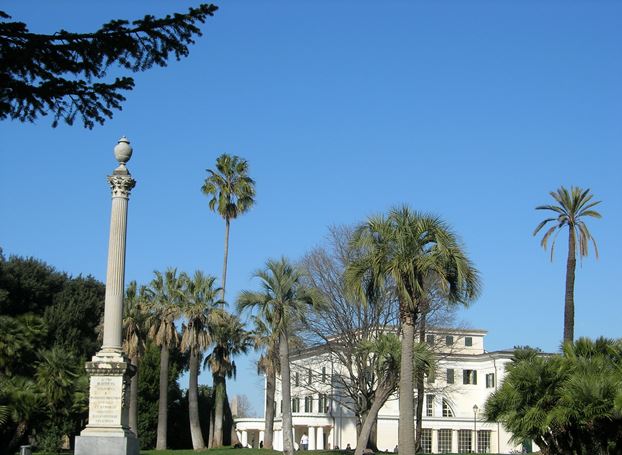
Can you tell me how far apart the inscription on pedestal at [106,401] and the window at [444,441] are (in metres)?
61.7

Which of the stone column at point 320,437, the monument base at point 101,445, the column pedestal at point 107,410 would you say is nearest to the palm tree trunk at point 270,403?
the stone column at point 320,437

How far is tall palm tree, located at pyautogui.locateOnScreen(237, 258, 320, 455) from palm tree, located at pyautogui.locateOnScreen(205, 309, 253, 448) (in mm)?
15158

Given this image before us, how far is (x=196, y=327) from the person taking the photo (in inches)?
2298

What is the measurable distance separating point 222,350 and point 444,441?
32038 millimetres

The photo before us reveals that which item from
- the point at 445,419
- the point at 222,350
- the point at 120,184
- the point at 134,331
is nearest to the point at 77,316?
the point at 134,331

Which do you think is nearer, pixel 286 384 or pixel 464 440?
pixel 286 384

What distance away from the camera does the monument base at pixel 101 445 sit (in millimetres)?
25781

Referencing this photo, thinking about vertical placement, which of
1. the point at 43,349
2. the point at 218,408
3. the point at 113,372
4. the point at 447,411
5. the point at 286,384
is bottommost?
the point at 447,411

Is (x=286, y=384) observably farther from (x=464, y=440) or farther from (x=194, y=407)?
(x=464, y=440)

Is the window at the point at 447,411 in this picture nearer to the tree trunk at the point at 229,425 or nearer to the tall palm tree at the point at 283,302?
the tree trunk at the point at 229,425

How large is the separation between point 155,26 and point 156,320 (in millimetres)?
47699

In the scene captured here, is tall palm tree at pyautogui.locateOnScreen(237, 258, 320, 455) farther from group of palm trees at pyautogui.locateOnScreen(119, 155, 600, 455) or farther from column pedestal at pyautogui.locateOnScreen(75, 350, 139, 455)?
column pedestal at pyautogui.locateOnScreen(75, 350, 139, 455)

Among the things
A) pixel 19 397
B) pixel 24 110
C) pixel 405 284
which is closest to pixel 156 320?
pixel 19 397

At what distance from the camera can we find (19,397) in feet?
131
